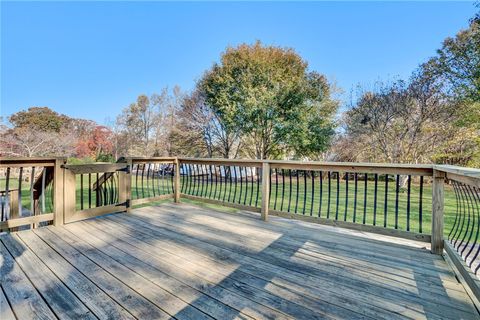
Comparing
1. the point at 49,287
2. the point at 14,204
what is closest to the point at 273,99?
the point at 14,204

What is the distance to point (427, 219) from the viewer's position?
440 centimetres

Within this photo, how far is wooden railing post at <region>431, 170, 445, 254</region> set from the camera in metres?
2.22

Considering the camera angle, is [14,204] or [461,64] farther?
[461,64]

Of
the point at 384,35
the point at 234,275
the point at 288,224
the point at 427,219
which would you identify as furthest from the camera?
the point at 384,35

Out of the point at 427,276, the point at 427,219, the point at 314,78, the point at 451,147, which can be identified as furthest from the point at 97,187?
the point at 451,147

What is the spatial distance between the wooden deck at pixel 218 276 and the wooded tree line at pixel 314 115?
7.86 meters

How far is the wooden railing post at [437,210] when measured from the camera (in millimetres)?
2223

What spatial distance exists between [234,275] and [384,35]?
10.4 m

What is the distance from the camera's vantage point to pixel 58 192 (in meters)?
2.99

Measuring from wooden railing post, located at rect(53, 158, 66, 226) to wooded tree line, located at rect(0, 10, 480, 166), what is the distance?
7885 mm

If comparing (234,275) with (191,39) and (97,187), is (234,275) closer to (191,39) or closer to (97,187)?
(97,187)

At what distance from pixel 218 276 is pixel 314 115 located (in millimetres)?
9859

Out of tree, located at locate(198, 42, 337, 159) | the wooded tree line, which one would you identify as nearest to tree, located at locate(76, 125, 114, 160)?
the wooded tree line

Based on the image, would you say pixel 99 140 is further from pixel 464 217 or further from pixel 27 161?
pixel 464 217
